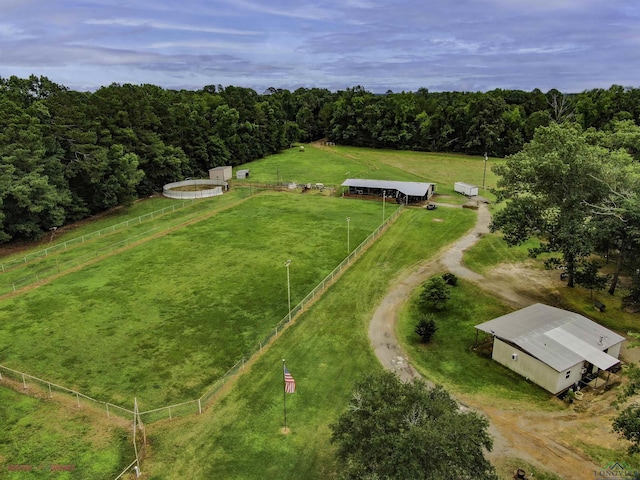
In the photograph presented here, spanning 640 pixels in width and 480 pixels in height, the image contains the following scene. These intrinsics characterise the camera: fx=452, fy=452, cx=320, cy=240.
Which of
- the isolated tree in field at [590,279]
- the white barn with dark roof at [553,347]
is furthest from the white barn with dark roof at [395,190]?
the white barn with dark roof at [553,347]

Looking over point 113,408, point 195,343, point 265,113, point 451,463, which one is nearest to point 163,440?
point 113,408

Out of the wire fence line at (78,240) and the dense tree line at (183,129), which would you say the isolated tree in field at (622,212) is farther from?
the wire fence line at (78,240)

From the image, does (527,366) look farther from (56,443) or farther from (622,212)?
(56,443)

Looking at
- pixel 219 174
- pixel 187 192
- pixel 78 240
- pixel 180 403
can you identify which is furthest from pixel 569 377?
pixel 219 174

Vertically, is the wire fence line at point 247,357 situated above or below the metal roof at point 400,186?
below

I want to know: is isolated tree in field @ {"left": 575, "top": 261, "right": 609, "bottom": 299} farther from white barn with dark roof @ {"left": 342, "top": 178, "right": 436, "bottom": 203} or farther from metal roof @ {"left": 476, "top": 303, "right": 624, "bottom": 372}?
white barn with dark roof @ {"left": 342, "top": 178, "right": 436, "bottom": 203}

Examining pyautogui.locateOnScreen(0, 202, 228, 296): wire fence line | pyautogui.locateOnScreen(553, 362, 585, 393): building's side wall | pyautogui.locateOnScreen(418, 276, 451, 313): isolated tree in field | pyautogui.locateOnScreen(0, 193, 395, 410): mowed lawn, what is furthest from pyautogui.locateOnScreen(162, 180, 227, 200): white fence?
pyautogui.locateOnScreen(553, 362, 585, 393): building's side wall

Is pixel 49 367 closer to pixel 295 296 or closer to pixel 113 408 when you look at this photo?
pixel 113 408
